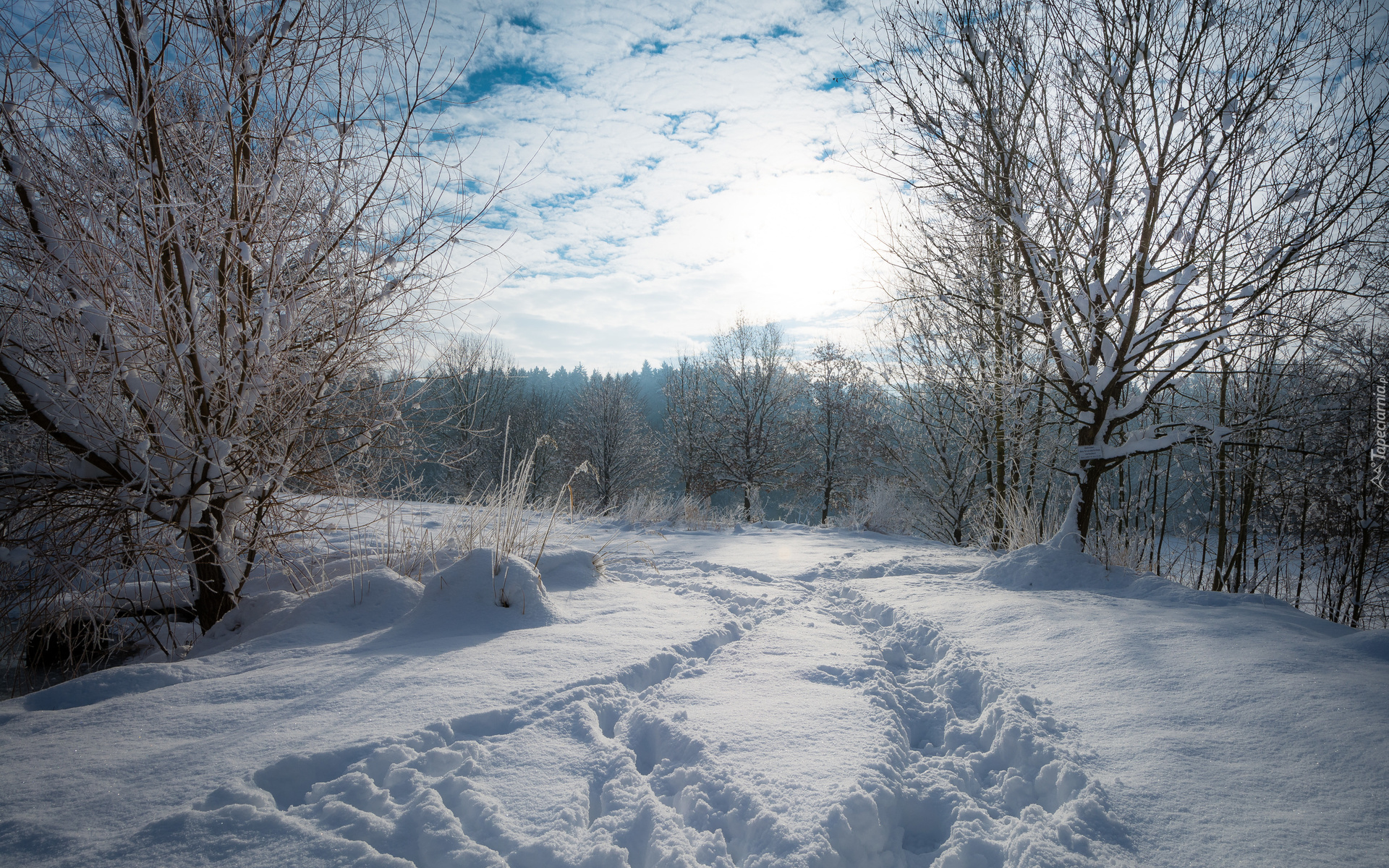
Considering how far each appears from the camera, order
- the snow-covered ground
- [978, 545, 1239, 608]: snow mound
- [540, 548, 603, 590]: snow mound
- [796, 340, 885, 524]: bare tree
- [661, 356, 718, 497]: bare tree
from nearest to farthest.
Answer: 1. the snow-covered ground
2. [978, 545, 1239, 608]: snow mound
3. [540, 548, 603, 590]: snow mound
4. [796, 340, 885, 524]: bare tree
5. [661, 356, 718, 497]: bare tree

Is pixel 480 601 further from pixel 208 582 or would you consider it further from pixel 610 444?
pixel 610 444

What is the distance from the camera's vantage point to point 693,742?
182cm

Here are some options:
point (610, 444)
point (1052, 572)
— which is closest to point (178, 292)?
point (1052, 572)

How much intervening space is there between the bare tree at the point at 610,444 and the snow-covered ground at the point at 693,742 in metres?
21.6

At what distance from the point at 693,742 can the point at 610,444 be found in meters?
24.6

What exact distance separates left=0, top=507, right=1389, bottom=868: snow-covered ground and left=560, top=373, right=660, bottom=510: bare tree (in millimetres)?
21617

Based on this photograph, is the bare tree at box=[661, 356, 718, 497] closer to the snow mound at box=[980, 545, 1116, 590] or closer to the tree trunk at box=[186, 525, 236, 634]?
the snow mound at box=[980, 545, 1116, 590]

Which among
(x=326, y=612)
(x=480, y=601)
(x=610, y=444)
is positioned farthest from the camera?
(x=610, y=444)

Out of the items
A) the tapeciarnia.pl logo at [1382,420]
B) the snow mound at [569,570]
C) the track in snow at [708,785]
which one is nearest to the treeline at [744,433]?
the tapeciarnia.pl logo at [1382,420]

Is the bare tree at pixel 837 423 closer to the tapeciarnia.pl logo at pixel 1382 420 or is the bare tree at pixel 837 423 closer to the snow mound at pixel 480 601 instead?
the tapeciarnia.pl logo at pixel 1382 420

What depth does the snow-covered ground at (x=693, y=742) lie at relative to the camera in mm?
1321

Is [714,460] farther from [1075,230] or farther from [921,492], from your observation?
[1075,230]

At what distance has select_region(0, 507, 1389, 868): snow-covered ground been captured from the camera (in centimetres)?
132

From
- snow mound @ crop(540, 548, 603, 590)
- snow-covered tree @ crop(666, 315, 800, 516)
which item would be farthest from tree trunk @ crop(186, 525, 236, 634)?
snow-covered tree @ crop(666, 315, 800, 516)
